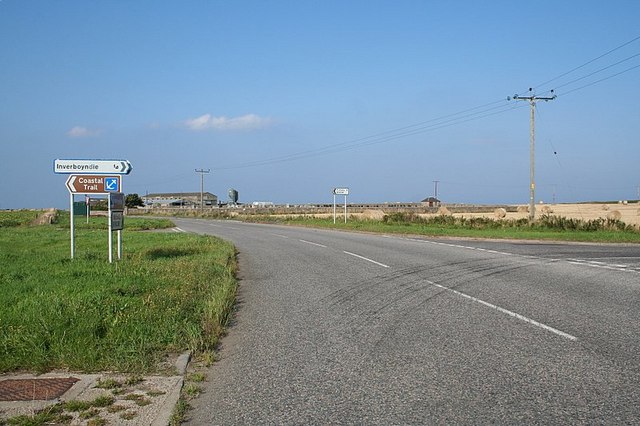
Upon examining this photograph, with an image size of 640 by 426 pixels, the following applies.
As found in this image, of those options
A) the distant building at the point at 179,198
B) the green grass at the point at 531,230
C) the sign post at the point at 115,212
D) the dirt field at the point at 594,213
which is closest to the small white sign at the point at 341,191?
the green grass at the point at 531,230

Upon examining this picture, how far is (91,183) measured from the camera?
1570cm

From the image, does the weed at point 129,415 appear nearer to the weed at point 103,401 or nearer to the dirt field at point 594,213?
the weed at point 103,401

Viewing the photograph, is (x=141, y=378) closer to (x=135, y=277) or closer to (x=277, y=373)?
(x=277, y=373)

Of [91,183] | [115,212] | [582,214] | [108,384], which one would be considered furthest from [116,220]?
[582,214]

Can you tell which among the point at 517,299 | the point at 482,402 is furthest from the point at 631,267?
the point at 482,402

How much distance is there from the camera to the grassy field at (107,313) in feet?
21.5

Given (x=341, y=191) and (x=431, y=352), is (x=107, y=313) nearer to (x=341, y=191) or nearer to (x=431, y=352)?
(x=431, y=352)

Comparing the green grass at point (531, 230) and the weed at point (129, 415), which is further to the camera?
the green grass at point (531, 230)

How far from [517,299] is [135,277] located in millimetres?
7783

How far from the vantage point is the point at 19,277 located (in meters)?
12.6

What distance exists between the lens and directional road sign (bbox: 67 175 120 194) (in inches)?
614

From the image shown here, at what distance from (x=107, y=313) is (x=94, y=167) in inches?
320

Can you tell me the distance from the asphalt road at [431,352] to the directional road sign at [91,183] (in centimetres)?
533

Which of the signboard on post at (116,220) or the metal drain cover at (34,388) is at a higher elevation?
the signboard on post at (116,220)
